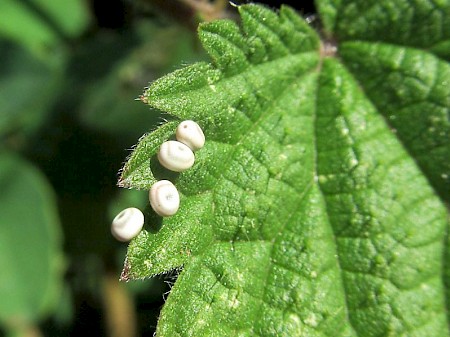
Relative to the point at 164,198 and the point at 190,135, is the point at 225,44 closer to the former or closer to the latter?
the point at 190,135

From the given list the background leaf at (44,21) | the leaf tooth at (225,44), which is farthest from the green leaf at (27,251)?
the leaf tooth at (225,44)

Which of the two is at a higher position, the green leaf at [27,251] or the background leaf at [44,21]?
the background leaf at [44,21]

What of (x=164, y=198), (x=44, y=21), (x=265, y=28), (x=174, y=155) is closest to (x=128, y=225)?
(x=164, y=198)

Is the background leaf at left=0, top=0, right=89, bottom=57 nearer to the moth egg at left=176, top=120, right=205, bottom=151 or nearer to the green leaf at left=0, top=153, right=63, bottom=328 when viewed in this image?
the green leaf at left=0, top=153, right=63, bottom=328

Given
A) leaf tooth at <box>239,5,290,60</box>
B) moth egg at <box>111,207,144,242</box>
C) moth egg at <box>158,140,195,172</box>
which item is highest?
leaf tooth at <box>239,5,290,60</box>

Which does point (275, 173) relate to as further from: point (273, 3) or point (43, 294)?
point (43, 294)

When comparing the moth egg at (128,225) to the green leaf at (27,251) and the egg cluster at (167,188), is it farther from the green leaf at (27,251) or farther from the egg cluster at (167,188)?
the green leaf at (27,251)

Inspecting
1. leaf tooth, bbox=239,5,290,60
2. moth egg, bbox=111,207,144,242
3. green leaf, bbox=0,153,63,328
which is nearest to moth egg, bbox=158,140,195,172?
moth egg, bbox=111,207,144,242
